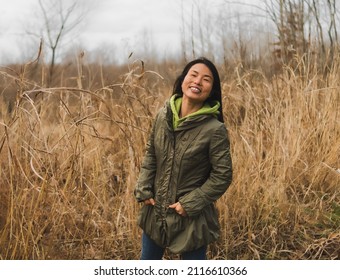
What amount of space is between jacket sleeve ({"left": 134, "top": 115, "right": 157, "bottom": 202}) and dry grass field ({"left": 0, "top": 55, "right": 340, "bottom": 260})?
233 mm

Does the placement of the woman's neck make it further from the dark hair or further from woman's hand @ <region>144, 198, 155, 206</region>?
woman's hand @ <region>144, 198, 155, 206</region>

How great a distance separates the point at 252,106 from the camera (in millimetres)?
2662

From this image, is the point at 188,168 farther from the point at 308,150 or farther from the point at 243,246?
the point at 308,150

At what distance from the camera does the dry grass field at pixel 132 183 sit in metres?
1.71

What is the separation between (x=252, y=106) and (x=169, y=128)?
4.34ft

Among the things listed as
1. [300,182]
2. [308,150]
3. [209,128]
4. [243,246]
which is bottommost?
[243,246]

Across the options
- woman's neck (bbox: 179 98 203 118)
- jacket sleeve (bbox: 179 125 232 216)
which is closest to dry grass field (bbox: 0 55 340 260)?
woman's neck (bbox: 179 98 203 118)

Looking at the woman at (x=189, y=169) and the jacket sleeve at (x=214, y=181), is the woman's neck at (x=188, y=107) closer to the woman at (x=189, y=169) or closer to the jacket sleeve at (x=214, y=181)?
the woman at (x=189, y=169)

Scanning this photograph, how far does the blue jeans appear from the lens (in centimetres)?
150

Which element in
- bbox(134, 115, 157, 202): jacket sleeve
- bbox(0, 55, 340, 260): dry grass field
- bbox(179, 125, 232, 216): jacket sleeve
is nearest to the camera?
bbox(179, 125, 232, 216): jacket sleeve

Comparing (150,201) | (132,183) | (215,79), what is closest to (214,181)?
(150,201)

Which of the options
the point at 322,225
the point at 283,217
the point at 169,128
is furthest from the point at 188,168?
the point at 322,225

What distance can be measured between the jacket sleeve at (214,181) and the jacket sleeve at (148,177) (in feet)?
0.49
